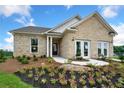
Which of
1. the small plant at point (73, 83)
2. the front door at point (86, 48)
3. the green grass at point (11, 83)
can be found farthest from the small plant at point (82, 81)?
the front door at point (86, 48)

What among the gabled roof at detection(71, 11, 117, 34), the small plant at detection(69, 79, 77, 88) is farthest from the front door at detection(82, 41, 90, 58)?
the small plant at detection(69, 79, 77, 88)

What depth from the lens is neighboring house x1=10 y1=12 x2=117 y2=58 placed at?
17.1 metres

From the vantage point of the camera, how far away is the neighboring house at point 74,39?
56.0 ft

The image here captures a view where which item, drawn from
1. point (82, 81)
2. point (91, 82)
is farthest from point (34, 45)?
point (91, 82)

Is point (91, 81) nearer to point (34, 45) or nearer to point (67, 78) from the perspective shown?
point (67, 78)

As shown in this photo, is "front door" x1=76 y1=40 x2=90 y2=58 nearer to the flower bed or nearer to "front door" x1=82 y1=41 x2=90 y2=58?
"front door" x1=82 y1=41 x2=90 y2=58

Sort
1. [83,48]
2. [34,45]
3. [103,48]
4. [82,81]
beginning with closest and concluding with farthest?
[82,81] < [83,48] < [34,45] < [103,48]

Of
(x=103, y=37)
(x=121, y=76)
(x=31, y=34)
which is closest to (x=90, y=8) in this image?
(x=103, y=37)

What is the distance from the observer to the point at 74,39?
668 inches

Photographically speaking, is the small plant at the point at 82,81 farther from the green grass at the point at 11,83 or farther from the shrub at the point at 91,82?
the green grass at the point at 11,83

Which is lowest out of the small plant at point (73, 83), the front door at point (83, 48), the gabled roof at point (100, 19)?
the small plant at point (73, 83)

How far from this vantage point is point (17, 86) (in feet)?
28.4

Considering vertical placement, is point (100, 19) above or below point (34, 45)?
above
